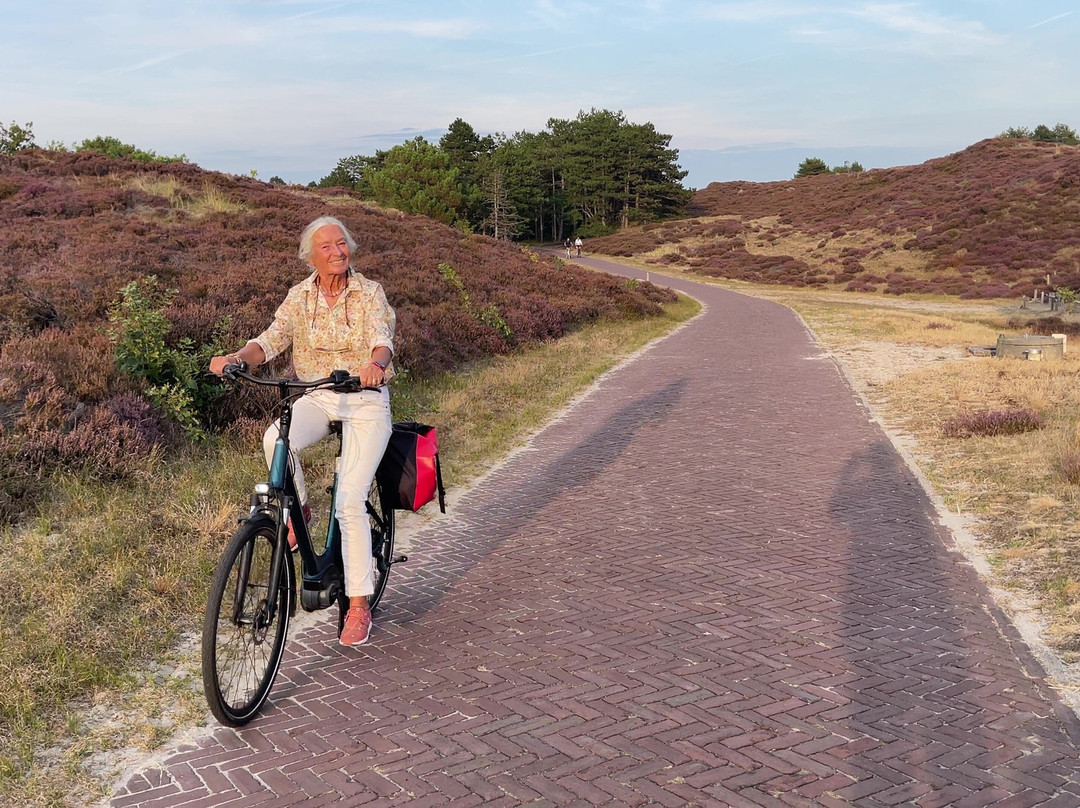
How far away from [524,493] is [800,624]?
343 cm

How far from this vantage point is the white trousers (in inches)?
175

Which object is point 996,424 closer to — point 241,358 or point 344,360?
point 344,360

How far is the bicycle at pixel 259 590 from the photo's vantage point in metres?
3.73

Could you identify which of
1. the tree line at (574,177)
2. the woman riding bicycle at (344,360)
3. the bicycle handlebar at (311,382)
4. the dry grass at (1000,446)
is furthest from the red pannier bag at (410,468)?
the tree line at (574,177)

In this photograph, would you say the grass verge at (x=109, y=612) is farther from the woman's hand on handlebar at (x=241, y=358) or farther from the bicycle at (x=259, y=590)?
the woman's hand on handlebar at (x=241, y=358)

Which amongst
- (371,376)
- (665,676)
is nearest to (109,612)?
(371,376)

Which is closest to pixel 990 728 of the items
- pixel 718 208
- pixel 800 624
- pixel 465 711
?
pixel 800 624

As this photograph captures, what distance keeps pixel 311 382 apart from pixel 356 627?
1.33 m

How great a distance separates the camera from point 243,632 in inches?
155

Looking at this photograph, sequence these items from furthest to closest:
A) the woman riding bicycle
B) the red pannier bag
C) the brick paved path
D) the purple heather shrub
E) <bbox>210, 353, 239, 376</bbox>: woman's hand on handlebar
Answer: the purple heather shrub → the red pannier bag → the woman riding bicycle → <bbox>210, 353, 239, 376</bbox>: woman's hand on handlebar → the brick paved path

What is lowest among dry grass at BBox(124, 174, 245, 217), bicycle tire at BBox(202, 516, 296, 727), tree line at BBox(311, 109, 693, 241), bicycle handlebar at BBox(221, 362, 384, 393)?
bicycle tire at BBox(202, 516, 296, 727)

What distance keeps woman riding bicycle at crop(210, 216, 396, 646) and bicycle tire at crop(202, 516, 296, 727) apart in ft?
1.28

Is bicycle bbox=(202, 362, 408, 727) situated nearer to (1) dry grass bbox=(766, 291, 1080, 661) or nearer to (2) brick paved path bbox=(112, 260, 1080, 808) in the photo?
(2) brick paved path bbox=(112, 260, 1080, 808)

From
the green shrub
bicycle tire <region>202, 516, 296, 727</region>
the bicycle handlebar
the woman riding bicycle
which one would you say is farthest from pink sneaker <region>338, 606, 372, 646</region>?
the green shrub
